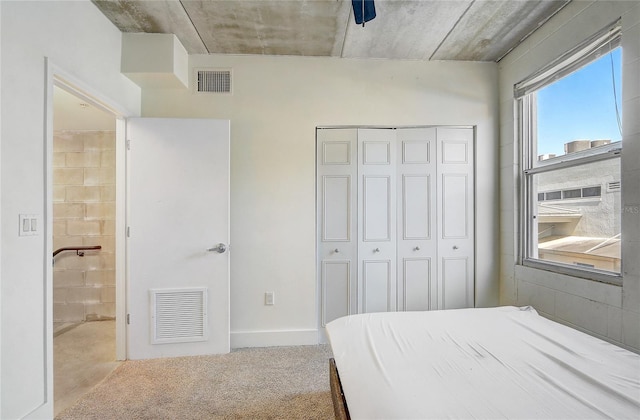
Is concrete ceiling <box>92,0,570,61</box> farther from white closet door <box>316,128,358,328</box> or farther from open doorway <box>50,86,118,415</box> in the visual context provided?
open doorway <box>50,86,118,415</box>

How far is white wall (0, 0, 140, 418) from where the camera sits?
1479 mm

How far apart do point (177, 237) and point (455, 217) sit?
100 inches

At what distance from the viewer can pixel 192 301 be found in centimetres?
254

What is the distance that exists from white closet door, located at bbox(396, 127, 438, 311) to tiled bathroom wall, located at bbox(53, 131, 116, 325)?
3.33 metres

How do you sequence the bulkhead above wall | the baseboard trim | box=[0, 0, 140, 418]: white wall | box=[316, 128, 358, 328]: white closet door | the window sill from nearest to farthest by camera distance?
1. box=[0, 0, 140, 418]: white wall
2. the window sill
3. the bulkhead above wall
4. the baseboard trim
5. box=[316, 128, 358, 328]: white closet door

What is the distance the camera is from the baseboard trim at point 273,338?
2736mm

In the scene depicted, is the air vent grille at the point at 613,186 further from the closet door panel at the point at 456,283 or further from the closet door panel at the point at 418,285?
the closet door panel at the point at 418,285

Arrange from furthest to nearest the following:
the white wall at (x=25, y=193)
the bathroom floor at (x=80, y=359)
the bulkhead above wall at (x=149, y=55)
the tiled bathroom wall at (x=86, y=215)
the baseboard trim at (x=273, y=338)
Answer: the tiled bathroom wall at (x=86, y=215) < the baseboard trim at (x=273, y=338) < the bulkhead above wall at (x=149, y=55) < the bathroom floor at (x=80, y=359) < the white wall at (x=25, y=193)

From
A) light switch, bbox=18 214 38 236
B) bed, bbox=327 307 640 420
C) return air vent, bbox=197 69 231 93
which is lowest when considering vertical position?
bed, bbox=327 307 640 420

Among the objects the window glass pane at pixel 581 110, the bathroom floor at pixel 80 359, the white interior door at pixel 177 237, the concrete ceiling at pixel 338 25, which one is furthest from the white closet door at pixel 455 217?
the bathroom floor at pixel 80 359

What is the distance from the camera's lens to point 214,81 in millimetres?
2783

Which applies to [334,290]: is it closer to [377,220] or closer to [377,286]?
[377,286]

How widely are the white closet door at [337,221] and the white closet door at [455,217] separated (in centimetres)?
84

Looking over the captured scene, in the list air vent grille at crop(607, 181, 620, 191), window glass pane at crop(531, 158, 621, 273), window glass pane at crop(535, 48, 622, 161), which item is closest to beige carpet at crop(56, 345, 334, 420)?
window glass pane at crop(531, 158, 621, 273)
